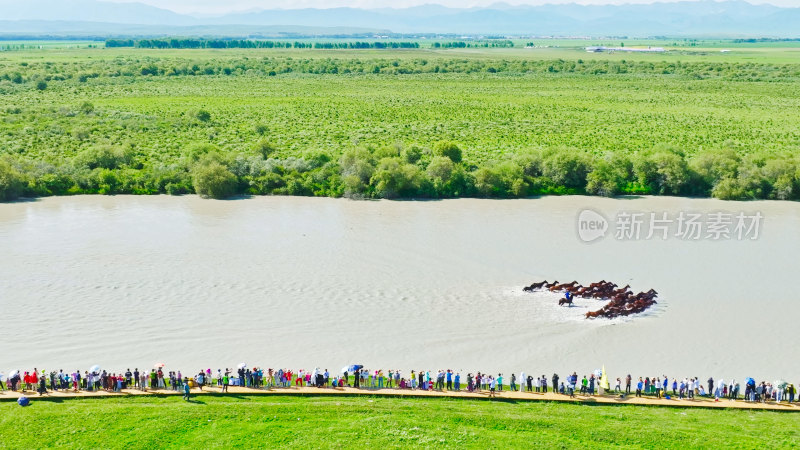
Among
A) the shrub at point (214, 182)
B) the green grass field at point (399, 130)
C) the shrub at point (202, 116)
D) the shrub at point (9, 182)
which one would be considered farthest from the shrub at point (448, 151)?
the shrub at point (202, 116)

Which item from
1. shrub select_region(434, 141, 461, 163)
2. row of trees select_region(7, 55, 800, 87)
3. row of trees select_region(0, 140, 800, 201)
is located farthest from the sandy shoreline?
Answer: row of trees select_region(7, 55, 800, 87)

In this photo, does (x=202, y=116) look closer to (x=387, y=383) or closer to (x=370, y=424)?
(x=387, y=383)

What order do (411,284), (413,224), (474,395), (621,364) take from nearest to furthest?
(474,395) < (621,364) < (411,284) < (413,224)

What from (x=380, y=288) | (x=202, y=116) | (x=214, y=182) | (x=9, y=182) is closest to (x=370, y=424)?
(x=380, y=288)

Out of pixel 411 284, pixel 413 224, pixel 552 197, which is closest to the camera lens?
pixel 411 284

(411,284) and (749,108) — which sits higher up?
(749,108)

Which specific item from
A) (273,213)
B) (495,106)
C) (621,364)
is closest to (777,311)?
(621,364)

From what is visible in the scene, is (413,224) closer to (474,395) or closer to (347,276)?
(347,276)

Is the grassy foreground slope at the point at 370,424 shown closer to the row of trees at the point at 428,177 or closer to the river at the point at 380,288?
the river at the point at 380,288
